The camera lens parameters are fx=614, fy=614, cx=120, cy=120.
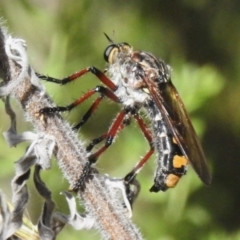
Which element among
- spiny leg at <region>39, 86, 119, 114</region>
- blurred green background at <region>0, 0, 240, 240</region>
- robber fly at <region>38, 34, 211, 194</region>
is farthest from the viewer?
blurred green background at <region>0, 0, 240, 240</region>

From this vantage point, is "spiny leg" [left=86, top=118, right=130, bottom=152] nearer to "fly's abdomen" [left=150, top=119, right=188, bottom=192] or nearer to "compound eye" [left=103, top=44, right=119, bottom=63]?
"fly's abdomen" [left=150, top=119, right=188, bottom=192]

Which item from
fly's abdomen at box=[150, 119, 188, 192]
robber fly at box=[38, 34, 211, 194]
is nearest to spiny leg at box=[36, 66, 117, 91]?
robber fly at box=[38, 34, 211, 194]

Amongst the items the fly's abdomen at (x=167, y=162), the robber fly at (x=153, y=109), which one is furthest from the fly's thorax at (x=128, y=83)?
the fly's abdomen at (x=167, y=162)

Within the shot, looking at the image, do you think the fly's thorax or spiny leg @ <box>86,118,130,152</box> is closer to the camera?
spiny leg @ <box>86,118,130,152</box>

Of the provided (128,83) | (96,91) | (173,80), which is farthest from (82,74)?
(173,80)

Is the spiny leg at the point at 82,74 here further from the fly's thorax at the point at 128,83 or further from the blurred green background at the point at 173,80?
the blurred green background at the point at 173,80

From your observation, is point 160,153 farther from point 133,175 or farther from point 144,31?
point 144,31

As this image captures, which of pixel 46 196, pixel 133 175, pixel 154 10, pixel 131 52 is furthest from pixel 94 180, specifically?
pixel 154 10
